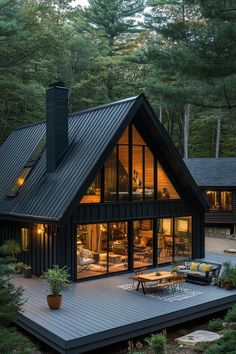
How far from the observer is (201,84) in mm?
10648

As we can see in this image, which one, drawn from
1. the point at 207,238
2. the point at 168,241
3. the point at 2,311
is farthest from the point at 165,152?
the point at 207,238

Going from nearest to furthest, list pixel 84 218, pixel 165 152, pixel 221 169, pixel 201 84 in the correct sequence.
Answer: pixel 201 84 → pixel 84 218 → pixel 165 152 → pixel 221 169

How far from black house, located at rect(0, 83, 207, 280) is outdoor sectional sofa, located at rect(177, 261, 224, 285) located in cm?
172

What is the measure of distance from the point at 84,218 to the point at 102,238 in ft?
3.21

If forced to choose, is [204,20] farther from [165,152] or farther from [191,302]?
[191,302]

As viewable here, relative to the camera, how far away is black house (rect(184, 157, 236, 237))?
84.6 feet

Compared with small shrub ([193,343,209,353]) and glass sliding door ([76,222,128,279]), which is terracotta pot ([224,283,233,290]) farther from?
small shrub ([193,343,209,353])

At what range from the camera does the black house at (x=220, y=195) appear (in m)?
25.8

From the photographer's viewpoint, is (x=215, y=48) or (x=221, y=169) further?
(x=221, y=169)

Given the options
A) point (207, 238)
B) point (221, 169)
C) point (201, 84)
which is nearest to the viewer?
point (201, 84)

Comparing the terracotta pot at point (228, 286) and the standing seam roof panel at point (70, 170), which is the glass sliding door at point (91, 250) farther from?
the terracotta pot at point (228, 286)

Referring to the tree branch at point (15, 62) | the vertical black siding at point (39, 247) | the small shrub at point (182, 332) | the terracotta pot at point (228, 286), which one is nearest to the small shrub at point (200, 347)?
the small shrub at point (182, 332)

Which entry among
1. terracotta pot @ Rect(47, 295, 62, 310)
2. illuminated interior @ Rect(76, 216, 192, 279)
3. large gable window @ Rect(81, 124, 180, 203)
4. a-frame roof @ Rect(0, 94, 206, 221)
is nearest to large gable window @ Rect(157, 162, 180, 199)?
large gable window @ Rect(81, 124, 180, 203)

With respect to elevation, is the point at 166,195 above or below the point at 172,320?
above
